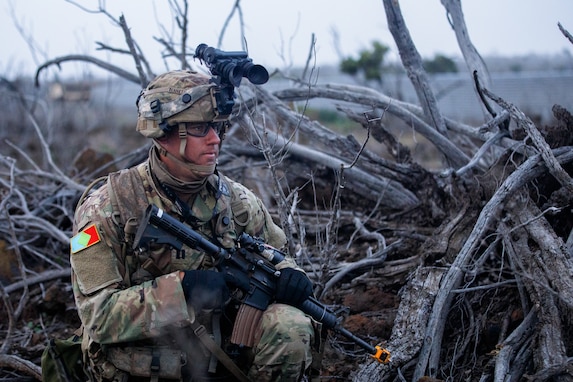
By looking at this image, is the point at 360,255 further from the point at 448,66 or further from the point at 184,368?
the point at 448,66

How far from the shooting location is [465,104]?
2312cm

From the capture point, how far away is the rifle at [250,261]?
2.83m

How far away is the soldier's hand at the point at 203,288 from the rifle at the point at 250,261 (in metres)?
0.14

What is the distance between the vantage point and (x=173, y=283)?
2779mm

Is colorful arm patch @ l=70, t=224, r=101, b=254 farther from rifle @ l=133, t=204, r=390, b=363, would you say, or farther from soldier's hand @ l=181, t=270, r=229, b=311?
soldier's hand @ l=181, t=270, r=229, b=311

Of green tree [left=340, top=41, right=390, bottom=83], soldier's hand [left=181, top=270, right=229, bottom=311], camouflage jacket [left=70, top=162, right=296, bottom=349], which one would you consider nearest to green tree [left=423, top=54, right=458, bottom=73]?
green tree [left=340, top=41, right=390, bottom=83]

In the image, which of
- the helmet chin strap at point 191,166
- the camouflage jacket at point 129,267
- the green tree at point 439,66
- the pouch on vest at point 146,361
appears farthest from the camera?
the green tree at point 439,66

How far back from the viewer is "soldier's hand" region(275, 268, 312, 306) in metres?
2.99

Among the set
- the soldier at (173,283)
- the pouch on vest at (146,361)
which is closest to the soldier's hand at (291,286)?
the soldier at (173,283)

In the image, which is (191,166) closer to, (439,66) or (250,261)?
(250,261)

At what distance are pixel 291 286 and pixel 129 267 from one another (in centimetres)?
74

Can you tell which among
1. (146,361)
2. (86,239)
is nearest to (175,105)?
(86,239)

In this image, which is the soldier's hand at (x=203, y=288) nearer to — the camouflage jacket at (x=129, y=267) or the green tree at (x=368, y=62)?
the camouflage jacket at (x=129, y=267)

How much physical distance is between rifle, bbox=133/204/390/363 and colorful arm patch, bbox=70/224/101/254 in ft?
0.62
